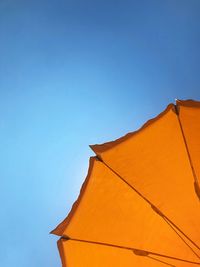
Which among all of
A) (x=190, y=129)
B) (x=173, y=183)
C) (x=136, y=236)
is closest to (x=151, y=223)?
(x=136, y=236)

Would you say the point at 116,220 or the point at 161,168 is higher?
the point at 161,168

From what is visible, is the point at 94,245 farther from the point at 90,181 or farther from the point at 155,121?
the point at 155,121

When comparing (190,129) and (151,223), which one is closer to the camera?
(190,129)

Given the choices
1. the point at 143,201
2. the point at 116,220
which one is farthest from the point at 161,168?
the point at 116,220

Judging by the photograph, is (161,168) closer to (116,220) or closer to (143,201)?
(143,201)

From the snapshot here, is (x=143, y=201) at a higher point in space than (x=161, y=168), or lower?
lower

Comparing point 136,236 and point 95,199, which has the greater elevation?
point 95,199

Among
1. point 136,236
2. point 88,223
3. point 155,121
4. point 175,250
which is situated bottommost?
point 175,250
